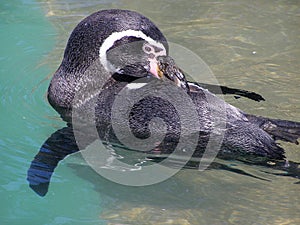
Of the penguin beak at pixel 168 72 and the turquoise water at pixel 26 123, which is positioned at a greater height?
the penguin beak at pixel 168 72

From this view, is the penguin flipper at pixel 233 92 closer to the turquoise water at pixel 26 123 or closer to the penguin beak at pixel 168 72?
the penguin beak at pixel 168 72

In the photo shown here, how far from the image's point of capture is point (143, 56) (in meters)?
3.31

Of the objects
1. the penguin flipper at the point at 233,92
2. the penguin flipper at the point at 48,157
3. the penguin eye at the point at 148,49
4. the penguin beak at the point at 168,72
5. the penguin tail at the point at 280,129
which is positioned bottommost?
the penguin flipper at the point at 48,157

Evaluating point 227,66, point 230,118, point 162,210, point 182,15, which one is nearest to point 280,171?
point 230,118

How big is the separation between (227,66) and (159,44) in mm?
1220

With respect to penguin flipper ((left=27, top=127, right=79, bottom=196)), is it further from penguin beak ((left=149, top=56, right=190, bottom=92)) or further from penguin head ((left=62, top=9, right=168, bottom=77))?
penguin beak ((left=149, top=56, right=190, bottom=92))

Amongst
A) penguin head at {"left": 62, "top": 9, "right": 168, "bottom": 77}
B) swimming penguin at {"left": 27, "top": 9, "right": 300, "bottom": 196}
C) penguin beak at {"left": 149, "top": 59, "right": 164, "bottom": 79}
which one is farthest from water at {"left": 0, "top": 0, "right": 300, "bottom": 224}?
penguin beak at {"left": 149, "top": 59, "right": 164, "bottom": 79}

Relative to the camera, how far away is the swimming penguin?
3047mm

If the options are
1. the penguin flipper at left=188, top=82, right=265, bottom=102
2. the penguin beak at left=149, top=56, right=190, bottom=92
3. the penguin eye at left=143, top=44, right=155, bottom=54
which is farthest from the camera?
the penguin flipper at left=188, top=82, right=265, bottom=102

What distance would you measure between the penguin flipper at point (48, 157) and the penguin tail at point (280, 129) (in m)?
0.96

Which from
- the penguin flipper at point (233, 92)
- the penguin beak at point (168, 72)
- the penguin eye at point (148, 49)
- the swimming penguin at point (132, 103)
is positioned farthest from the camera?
the penguin flipper at point (233, 92)

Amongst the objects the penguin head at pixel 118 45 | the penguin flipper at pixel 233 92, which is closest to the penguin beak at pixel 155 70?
the penguin head at pixel 118 45

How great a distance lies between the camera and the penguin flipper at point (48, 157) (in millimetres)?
3219

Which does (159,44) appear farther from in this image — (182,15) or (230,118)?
(182,15)
